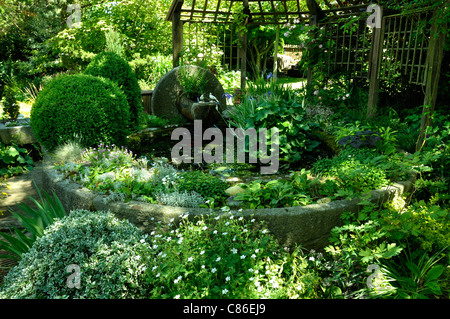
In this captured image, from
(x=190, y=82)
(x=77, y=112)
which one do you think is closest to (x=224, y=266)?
(x=77, y=112)

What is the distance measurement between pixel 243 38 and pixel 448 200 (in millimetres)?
6346

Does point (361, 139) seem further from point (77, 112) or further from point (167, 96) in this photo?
point (167, 96)

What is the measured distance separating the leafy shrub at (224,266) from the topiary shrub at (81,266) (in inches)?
5.4

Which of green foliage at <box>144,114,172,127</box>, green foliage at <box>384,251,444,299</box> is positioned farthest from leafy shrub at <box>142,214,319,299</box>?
green foliage at <box>144,114,172,127</box>

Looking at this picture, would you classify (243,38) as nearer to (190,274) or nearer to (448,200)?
(448,200)

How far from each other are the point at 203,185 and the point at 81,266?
4.68 feet

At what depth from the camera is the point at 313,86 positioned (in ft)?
24.5

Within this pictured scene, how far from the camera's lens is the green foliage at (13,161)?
5293mm

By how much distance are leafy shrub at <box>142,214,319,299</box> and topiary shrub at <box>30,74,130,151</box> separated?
7.60 feet

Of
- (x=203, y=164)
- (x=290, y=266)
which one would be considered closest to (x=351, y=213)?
(x=290, y=266)

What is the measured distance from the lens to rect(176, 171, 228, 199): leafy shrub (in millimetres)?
3410

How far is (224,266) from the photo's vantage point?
2346 millimetres

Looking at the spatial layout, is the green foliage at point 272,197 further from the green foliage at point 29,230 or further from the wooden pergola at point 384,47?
the wooden pergola at point 384,47

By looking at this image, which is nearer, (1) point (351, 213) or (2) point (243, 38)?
(1) point (351, 213)
